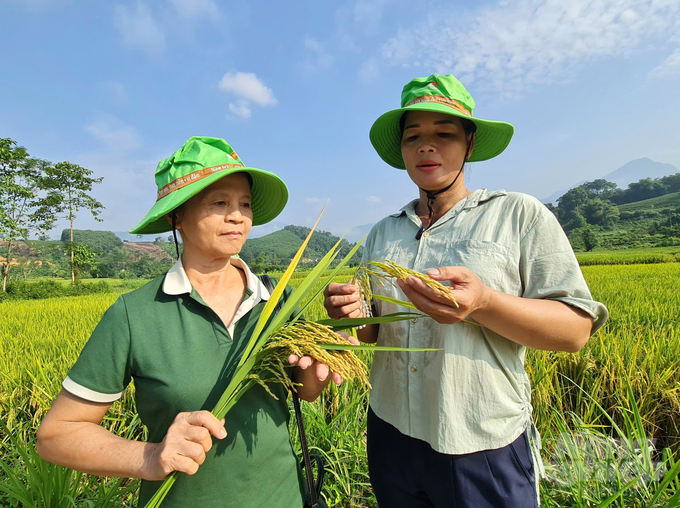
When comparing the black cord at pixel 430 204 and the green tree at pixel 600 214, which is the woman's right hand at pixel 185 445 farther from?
the green tree at pixel 600 214

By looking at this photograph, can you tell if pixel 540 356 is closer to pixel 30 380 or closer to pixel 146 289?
pixel 146 289

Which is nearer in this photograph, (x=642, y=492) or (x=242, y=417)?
(x=242, y=417)

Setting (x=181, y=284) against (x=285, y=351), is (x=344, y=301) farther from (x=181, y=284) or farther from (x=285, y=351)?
Result: (x=181, y=284)

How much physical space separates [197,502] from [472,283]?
1.28 meters

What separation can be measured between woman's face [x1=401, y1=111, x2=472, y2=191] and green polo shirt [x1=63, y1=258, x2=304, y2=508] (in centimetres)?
103

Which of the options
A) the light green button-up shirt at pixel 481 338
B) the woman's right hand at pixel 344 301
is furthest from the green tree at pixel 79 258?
the light green button-up shirt at pixel 481 338

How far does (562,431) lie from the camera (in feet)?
8.16

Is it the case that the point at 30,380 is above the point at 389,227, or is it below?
below

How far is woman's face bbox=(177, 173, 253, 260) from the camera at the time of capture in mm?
1340

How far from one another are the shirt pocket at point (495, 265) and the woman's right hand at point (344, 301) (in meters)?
0.48

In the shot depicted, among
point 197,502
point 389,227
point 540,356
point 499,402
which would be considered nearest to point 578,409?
point 540,356

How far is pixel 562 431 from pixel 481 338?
6.11ft

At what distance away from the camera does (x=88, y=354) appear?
3.74 feet

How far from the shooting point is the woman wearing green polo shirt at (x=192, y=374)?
1063 mm
